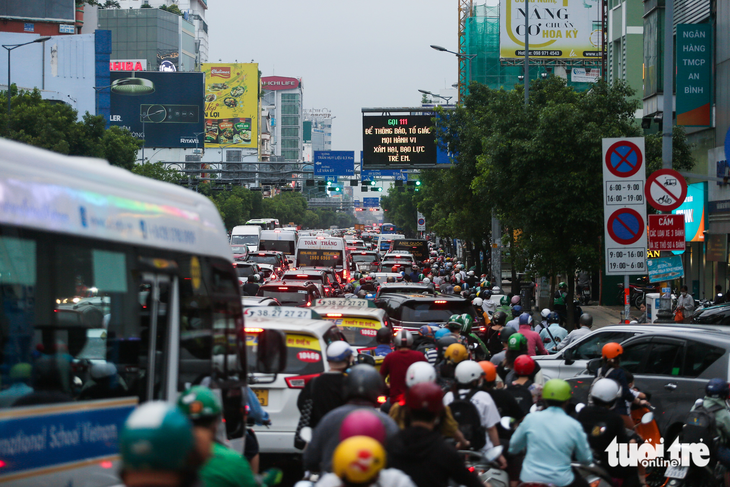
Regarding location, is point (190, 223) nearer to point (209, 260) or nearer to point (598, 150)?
point (209, 260)

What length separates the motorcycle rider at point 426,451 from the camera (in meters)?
4.55

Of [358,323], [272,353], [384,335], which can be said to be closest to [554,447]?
[272,353]

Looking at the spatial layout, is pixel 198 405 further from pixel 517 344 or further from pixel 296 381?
pixel 517 344

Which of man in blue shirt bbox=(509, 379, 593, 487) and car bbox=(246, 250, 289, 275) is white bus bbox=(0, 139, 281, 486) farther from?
car bbox=(246, 250, 289, 275)

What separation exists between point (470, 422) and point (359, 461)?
10.1 feet

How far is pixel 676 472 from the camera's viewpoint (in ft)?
25.9

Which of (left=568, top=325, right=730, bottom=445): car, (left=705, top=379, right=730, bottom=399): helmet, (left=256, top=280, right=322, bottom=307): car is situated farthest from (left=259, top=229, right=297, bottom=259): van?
(left=705, top=379, right=730, bottom=399): helmet

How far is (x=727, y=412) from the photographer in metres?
7.33

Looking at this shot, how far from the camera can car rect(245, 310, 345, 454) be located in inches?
334

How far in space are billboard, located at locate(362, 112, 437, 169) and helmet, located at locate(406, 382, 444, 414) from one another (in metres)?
34.0

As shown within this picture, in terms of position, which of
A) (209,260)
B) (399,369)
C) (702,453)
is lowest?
(702,453)

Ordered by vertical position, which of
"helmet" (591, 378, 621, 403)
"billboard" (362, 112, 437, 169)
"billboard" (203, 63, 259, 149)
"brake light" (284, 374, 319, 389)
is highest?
"billboard" (203, 63, 259, 149)

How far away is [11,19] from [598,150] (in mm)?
72773

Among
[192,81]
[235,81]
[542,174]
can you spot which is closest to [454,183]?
[542,174]
